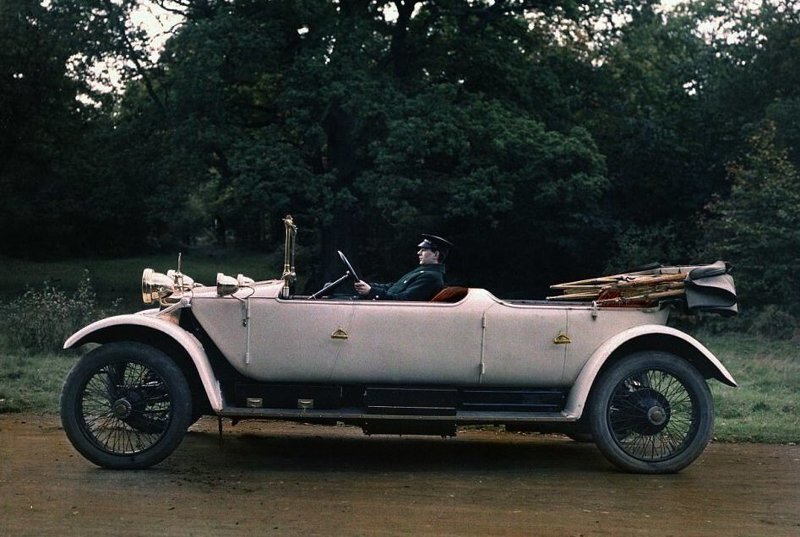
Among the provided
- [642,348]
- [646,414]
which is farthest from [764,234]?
[646,414]

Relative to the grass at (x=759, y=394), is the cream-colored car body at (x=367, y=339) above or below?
above

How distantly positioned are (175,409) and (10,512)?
5.23 ft

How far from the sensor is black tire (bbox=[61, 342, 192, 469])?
7.32 m

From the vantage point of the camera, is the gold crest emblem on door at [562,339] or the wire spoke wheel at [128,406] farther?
the gold crest emblem on door at [562,339]

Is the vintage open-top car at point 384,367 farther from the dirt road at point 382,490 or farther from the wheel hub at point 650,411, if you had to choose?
the dirt road at point 382,490

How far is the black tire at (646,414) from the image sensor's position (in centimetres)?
763

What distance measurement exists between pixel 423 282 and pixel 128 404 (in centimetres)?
219

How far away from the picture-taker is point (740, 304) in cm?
2191

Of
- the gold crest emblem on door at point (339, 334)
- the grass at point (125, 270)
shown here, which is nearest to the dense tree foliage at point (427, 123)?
the grass at point (125, 270)

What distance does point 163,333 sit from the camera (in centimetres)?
755

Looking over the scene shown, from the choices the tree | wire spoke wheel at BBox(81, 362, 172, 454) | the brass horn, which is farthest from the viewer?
the tree

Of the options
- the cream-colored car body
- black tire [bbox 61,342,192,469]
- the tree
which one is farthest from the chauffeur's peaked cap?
the tree

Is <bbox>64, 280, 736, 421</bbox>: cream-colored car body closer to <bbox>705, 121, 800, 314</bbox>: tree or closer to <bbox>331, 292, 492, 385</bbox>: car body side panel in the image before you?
<bbox>331, 292, 492, 385</bbox>: car body side panel

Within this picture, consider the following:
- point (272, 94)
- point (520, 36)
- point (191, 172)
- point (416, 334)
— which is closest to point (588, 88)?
point (520, 36)
